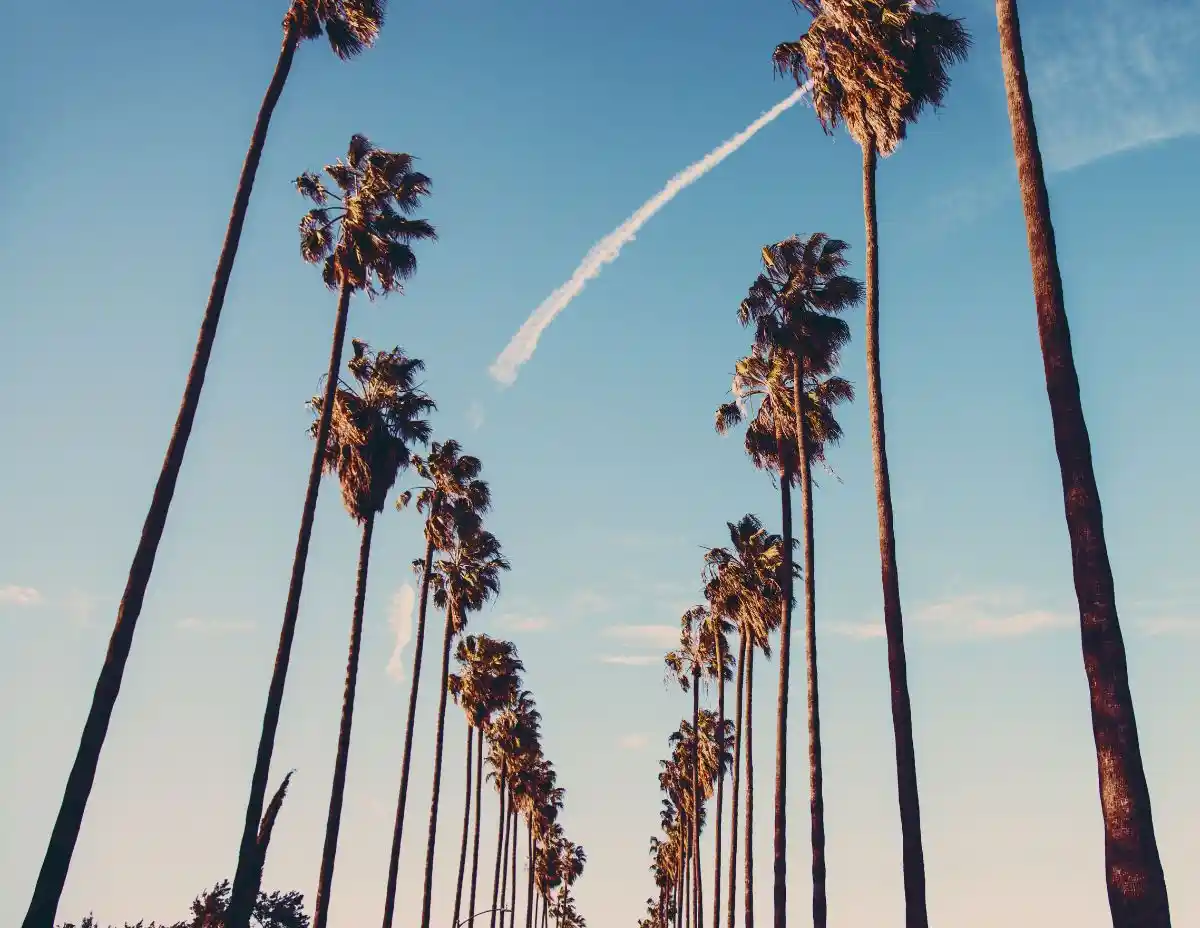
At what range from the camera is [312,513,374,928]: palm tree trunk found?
24000mm

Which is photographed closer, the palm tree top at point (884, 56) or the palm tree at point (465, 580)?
the palm tree top at point (884, 56)

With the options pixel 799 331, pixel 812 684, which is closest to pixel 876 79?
pixel 799 331

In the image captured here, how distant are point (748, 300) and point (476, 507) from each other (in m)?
16.4

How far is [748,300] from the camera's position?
27.2 m

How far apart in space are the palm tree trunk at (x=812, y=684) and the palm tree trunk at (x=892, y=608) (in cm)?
591

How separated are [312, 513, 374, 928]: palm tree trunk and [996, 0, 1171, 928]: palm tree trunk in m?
21.3

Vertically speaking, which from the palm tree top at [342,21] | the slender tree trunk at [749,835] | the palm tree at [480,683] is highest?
the palm tree top at [342,21]

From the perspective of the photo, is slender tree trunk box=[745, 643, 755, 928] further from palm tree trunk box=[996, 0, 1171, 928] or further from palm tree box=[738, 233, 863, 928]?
palm tree trunk box=[996, 0, 1171, 928]

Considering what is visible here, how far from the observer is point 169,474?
15719 millimetres

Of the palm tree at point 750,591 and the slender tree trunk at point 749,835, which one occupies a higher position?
the palm tree at point 750,591

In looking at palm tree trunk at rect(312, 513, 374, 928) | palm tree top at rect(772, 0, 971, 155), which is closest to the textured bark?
A: palm tree trunk at rect(312, 513, 374, 928)

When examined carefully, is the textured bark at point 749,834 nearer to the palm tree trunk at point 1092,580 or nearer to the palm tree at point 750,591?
the palm tree at point 750,591

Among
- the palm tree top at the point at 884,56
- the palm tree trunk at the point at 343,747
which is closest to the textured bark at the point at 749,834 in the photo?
the palm tree trunk at the point at 343,747

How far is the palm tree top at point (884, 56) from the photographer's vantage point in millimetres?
19844
